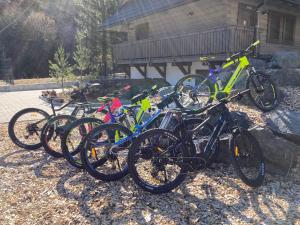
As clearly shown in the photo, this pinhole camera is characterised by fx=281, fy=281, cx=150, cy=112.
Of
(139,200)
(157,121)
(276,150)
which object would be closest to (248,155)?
(276,150)

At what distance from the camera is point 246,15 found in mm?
12875

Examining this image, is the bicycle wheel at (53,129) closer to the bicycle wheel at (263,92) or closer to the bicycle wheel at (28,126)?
the bicycle wheel at (28,126)

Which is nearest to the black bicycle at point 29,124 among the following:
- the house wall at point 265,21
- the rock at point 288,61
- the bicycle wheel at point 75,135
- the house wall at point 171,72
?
the bicycle wheel at point 75,135

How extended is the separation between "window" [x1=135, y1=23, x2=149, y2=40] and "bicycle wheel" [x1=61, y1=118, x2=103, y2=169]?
14566 millimetres

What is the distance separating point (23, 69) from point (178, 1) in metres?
18.5

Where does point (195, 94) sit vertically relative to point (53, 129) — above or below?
above

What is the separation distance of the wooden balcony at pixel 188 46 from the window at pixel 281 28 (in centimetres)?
394

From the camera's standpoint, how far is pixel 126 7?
1944 centimetres

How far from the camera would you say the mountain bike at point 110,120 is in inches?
163

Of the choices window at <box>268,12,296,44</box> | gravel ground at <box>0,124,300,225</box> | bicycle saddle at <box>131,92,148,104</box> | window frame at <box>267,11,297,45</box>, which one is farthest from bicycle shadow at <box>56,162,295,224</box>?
window at <box>268,12,296,44</box>

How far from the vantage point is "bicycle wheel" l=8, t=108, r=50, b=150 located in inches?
212

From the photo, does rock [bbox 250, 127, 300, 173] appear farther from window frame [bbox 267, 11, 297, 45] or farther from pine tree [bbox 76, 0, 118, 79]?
pine tree [bbox 76, 0, 118, 79]

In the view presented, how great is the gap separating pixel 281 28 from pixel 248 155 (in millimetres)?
12779

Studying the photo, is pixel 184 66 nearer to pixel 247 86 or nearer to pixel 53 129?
pixel 247 86
